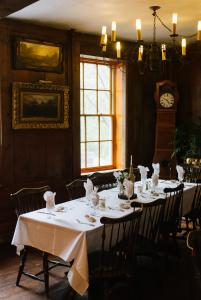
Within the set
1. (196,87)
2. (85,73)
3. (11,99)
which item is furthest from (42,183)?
(196,87)

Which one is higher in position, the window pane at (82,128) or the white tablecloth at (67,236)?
the window pane at (82,128)

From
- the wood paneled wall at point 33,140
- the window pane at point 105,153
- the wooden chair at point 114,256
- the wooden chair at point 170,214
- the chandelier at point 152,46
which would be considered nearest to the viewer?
the wooden chair at point 114,256

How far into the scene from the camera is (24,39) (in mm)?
4941

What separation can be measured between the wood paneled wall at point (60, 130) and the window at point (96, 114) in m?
0.29

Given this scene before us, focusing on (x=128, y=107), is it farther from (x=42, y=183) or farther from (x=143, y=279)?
(x=143, y=279)

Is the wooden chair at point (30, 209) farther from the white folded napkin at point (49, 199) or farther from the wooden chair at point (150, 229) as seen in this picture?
the wooden chair at point (150, 229)

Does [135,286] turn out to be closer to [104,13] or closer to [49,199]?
[49,199]

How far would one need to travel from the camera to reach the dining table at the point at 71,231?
2947mm

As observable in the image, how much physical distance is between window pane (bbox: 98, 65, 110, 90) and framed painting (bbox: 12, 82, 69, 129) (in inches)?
37.9

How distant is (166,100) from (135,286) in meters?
3.71

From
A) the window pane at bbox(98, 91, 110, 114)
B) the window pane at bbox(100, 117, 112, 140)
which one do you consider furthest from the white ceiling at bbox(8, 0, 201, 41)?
the window pane at bbox(100, 117, 112, 140)

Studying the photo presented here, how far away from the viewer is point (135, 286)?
3.54m

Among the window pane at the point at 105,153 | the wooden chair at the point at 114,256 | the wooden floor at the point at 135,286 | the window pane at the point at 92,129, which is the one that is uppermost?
the window pane at the point at 92,129

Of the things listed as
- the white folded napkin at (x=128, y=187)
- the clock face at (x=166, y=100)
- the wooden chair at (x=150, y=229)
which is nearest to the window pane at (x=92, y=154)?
the clock face at (x=166, y=100)
